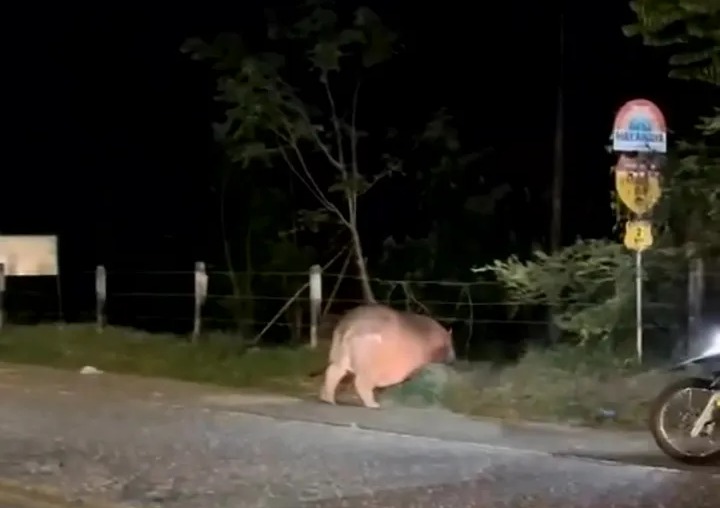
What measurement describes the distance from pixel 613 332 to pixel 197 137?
1850 centimetres

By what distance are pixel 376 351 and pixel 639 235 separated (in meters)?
2.90

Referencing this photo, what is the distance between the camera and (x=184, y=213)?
1387 inches

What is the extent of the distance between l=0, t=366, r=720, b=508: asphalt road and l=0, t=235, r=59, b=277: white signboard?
9.78m

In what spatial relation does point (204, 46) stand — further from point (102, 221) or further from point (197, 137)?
point (102, 221)

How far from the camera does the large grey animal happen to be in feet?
53.1

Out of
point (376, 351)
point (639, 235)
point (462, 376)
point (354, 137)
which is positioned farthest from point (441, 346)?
point (354, 137)

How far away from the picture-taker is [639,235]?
15977mm

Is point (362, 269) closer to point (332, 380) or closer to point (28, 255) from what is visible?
point (28, 255)

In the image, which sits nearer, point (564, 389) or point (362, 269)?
point (564, 389)

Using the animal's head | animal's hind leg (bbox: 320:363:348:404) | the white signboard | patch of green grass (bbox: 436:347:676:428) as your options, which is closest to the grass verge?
patch of green grass (bbox: 436:347:676:428)

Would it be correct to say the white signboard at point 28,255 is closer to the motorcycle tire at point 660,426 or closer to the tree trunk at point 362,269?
the tree trunk at point 362,269

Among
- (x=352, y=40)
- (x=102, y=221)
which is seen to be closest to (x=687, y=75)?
(x=352, y=40)

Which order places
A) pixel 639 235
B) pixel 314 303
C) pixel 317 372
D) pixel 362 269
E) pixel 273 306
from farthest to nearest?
pixel 273 306
pixel 362 269
pixel 314 303
pixel 317 372
pixel 639 235

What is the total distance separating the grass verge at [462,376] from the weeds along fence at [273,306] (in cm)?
96
